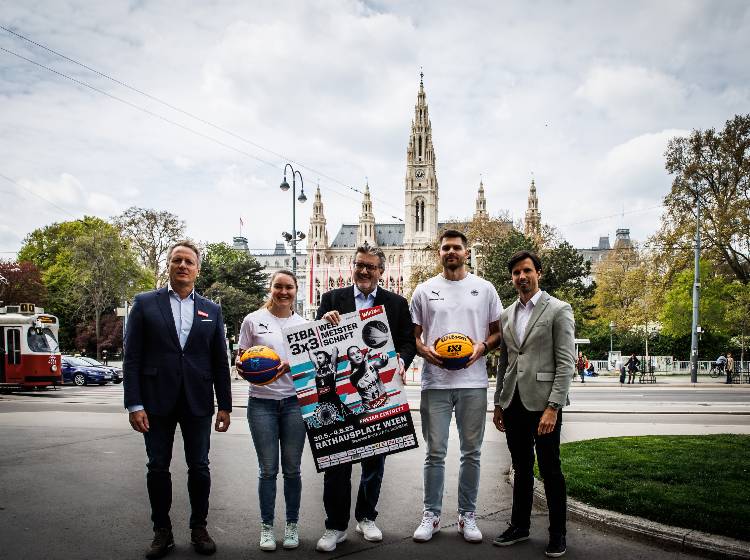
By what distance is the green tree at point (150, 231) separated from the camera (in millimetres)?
53656

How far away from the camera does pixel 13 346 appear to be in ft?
73.0

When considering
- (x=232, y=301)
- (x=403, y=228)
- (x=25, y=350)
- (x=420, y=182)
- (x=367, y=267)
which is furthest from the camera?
(x=403, y=228)

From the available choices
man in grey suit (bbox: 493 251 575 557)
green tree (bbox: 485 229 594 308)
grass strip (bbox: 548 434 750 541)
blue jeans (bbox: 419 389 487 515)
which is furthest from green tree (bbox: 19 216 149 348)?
man in grey suit (bbox: 493 251 575 557)

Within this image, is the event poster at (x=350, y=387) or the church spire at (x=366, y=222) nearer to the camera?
the event poster at (x=350, y=387)

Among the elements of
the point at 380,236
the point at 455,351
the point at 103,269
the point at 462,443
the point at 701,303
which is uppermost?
the point at 380,236

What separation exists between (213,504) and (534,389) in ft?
11.4

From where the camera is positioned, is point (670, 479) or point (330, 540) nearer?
point (330, 540)

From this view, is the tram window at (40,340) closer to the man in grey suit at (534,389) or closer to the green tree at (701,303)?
the man in grey suit at (534,389)

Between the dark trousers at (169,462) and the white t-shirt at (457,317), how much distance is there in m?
1.92

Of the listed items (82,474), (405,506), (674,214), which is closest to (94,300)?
(674,214)

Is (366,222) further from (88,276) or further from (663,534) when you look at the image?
(663,534)

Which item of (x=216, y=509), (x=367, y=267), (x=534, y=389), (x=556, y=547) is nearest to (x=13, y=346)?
(x=216, y=509)

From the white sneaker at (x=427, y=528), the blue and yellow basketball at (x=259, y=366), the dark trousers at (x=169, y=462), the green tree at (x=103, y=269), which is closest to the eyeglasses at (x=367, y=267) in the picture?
the blue and yellow basketball at (x=259, y=366)

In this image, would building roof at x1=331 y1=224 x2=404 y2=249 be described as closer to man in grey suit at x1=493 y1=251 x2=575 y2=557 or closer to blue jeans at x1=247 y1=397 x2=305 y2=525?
man in grey suit at x1=493 y1=251 x2=575 y2=557
